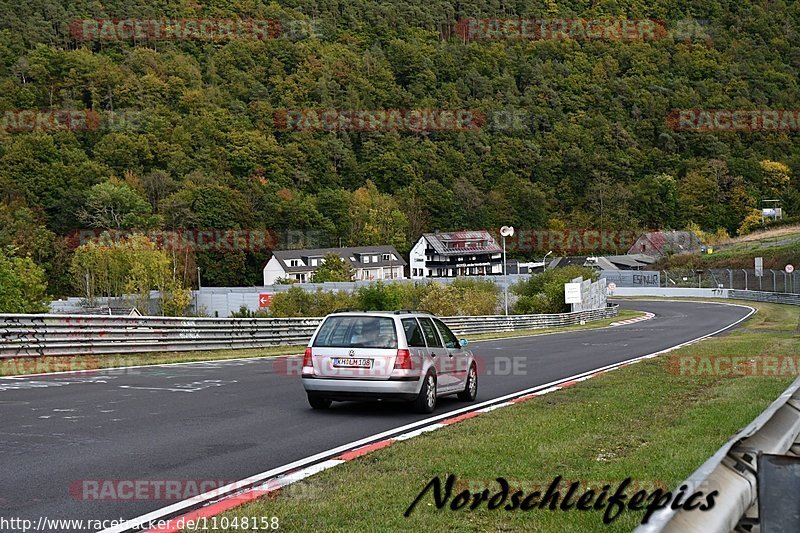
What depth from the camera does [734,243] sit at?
12988 cm

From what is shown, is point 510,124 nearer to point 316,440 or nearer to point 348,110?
point 348,110

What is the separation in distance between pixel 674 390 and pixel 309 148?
145384mm

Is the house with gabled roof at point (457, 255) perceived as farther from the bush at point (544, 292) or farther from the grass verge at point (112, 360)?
the grass verge at point (112, 360)

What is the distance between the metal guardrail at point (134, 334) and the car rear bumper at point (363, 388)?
10110 mm

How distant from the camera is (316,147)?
158875 mm

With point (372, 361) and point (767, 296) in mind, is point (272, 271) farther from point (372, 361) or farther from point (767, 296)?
point (372, 361)

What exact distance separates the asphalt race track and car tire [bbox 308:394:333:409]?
0.13 m

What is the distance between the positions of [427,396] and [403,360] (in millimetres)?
812

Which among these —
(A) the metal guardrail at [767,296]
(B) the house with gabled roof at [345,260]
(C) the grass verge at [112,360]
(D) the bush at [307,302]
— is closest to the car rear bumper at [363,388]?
(C) the grass verge at [112,360]

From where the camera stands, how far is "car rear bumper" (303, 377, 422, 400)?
43.6ft

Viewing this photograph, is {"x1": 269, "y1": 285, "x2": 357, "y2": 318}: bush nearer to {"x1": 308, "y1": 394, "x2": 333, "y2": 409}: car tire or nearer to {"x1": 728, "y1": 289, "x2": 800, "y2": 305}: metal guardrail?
{"x1": 728, "y1": 289, "x2": 800, "y2": 305}: metal guardrail

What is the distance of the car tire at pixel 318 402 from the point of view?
13.8 metres

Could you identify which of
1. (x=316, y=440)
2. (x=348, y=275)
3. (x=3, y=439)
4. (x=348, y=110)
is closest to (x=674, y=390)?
(x=316, y=440)

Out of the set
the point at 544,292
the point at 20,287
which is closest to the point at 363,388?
the point at 544,292
